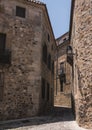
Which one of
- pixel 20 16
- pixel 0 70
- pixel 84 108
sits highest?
pixel 20 16

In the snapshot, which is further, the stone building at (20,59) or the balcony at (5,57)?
the stone building at (20,59)

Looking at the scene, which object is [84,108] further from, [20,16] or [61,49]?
[61,49]

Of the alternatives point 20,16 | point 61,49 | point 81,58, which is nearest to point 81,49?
point 81,58

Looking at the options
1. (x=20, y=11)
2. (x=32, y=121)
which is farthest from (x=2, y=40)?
(x=32, y=121)

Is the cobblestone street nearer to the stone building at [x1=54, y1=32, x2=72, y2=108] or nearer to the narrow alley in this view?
the narrow alley

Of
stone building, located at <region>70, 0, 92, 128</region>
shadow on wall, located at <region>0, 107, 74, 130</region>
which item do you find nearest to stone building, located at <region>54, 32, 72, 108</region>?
shadow on wall, located at <region>0, 107, 74, 130</region>

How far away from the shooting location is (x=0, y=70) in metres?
12.3

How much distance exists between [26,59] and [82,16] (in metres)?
5.28

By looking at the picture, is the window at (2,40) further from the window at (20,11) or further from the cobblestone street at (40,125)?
the cobblestone street at (40,125)

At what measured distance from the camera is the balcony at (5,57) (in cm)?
1233

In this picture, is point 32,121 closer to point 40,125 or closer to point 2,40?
point 40,125

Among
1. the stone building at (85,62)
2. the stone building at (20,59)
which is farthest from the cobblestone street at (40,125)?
the stone building at (20,59)

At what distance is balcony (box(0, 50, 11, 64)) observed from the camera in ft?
40.4

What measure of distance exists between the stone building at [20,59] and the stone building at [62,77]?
11515 millimetres
